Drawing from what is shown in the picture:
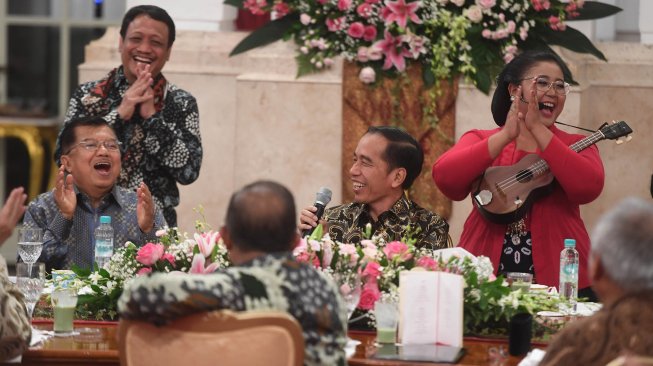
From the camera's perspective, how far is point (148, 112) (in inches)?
229

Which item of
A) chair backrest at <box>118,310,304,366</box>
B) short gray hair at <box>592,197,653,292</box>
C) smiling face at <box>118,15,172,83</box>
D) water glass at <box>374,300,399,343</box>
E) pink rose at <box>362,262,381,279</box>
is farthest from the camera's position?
smiling face at <box>118,15,172,83</box>

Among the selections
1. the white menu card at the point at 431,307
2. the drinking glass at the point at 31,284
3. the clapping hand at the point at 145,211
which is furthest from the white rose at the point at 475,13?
the drinking glass at the point at 31,284

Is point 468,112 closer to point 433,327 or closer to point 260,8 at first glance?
point 260,8

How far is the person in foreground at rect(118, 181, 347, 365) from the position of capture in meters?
3.22

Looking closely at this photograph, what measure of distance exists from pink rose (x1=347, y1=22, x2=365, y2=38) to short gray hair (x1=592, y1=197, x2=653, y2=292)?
12.4 ft

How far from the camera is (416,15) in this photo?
6746mm

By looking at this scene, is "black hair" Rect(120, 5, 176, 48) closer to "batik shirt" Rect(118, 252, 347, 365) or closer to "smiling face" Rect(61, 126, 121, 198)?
"smiling face" Rect(61, 126, 121, 198)

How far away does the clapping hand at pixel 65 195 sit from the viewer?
5.08 m

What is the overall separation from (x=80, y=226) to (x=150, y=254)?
941mm

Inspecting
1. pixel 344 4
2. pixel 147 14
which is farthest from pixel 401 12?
pixel 147 14

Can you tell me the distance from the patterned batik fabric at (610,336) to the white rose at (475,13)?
3703mm

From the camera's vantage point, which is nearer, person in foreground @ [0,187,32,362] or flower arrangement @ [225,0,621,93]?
person in foreground @ [0,187,32,362]

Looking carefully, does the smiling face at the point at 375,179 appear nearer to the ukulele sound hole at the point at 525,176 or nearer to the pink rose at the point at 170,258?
the ukulele sound hole at the point at 525,176

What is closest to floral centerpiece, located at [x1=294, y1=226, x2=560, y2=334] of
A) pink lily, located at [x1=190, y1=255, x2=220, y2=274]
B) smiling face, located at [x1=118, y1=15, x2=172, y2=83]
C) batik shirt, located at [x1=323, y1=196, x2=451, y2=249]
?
pink lily, located at [x1=190, y1=255, x2=220, y2=274]
